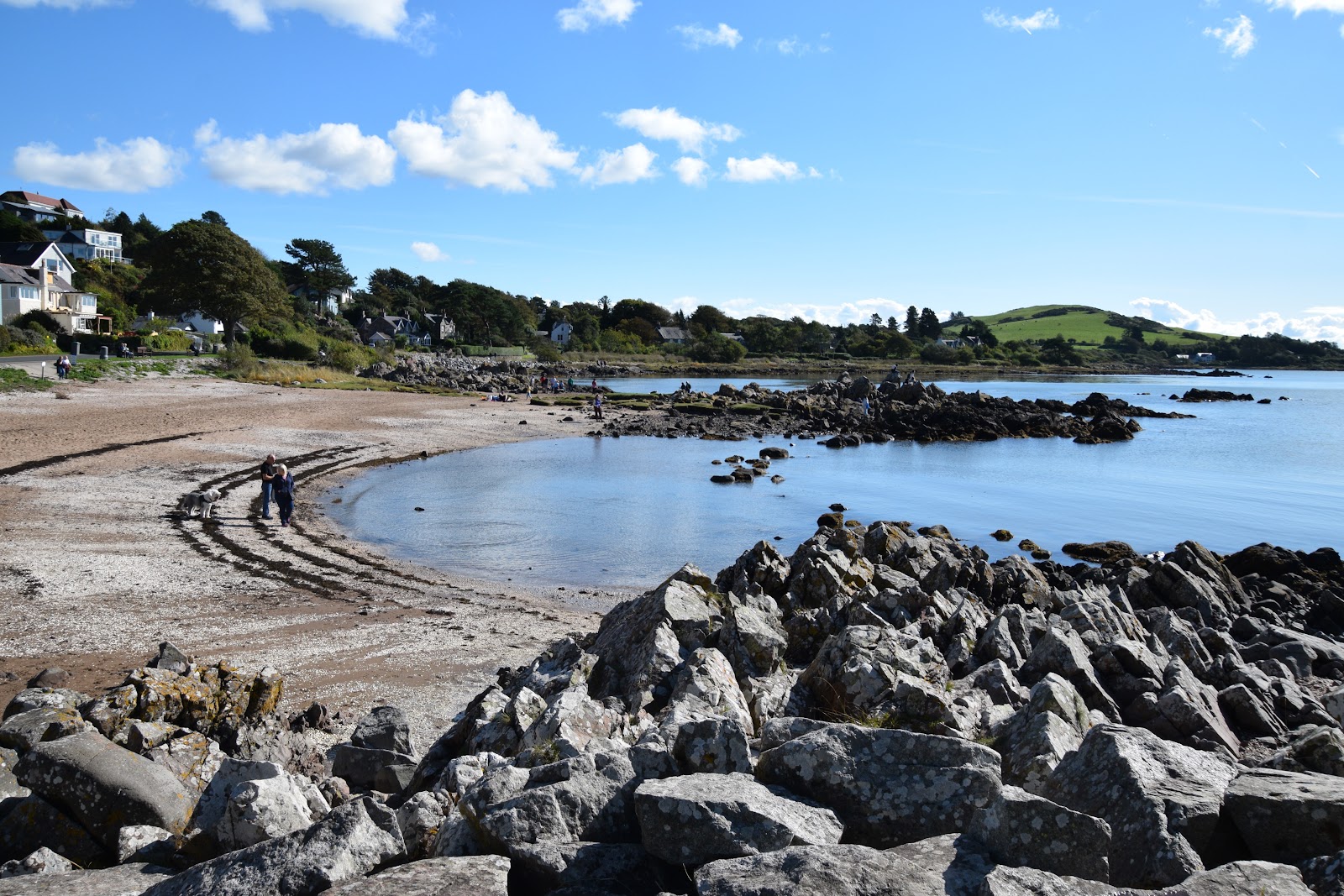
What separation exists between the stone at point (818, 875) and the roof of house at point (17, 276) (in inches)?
3574

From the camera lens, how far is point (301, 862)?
3785 mm

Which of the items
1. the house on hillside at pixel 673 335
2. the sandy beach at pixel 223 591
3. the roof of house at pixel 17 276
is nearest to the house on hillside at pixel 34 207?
the roof of house at pixel 17 276

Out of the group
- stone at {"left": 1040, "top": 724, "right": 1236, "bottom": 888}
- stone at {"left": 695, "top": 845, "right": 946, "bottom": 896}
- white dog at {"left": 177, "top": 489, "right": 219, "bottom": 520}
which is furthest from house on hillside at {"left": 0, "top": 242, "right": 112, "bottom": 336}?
stone at {"left": 1040, "top": 724, "right": 1236, "bottom": 888}

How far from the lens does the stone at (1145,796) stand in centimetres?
402

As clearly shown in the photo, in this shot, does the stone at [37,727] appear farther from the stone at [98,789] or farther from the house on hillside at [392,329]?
the house on hillside at [392,329]

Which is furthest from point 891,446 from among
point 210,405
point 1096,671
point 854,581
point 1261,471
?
point 1096,671

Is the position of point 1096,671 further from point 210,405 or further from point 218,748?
point 210,405

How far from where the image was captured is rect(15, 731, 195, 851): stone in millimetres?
4770

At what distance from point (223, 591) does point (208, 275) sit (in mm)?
64165

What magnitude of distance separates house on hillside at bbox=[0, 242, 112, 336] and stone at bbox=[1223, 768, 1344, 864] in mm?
86011

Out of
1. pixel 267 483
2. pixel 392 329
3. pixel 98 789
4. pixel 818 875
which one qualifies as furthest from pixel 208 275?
pixel 818 875

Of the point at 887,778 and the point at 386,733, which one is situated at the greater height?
the point at 887,778

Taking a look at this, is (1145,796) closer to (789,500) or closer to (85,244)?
(789,500)

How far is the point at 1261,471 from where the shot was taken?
44.3 m
